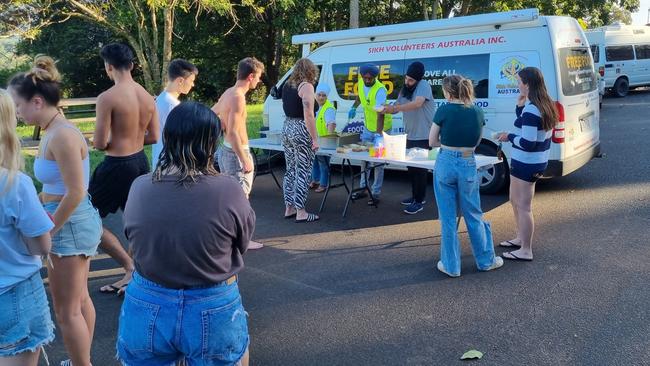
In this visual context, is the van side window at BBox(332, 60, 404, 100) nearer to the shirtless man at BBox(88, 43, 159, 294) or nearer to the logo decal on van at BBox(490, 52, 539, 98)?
the logo decal on van at BBox(490, 52, 539, 98)

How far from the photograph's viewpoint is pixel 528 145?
471cm

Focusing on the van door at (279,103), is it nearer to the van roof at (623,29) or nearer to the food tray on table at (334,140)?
the food tray on table at (334,140)

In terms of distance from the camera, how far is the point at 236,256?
2.16m

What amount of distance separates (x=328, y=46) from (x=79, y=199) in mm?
6554

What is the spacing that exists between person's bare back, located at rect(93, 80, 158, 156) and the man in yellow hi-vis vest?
3.52m

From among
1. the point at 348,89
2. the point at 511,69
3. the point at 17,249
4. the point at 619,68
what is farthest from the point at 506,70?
the point at 619,68

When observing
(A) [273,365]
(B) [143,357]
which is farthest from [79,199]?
(A) [273,365]

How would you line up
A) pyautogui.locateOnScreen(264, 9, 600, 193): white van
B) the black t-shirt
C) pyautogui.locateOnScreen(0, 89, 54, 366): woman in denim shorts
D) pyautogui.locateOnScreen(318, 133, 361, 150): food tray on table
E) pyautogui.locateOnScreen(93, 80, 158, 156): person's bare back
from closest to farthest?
1. pyautogui.locateOnScreen(0, 89, 54, 366): woman in denim shorts
2. pyautogui.locateOnScreen(93, 80, 158, 156): person's bare back
3. the black t-shirt
4. pyautogui.locateOnScreen(264, 9, 600, 193): white van
5. pyautogui.locateOnScreen(318, 133, 361, 150): food tray on table

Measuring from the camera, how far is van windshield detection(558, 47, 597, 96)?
6711 mm

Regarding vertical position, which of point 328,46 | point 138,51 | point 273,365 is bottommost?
point 273,365

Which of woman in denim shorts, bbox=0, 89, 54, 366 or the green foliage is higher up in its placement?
the green foliage

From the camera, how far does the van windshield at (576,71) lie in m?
6.71

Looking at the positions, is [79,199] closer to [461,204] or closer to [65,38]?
[461,204]

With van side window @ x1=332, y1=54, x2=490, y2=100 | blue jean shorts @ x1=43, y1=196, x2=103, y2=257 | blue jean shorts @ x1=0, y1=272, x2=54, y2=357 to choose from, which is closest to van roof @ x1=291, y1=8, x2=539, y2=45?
van side window @ x1=332, y1=54, x2=490, y2=100
